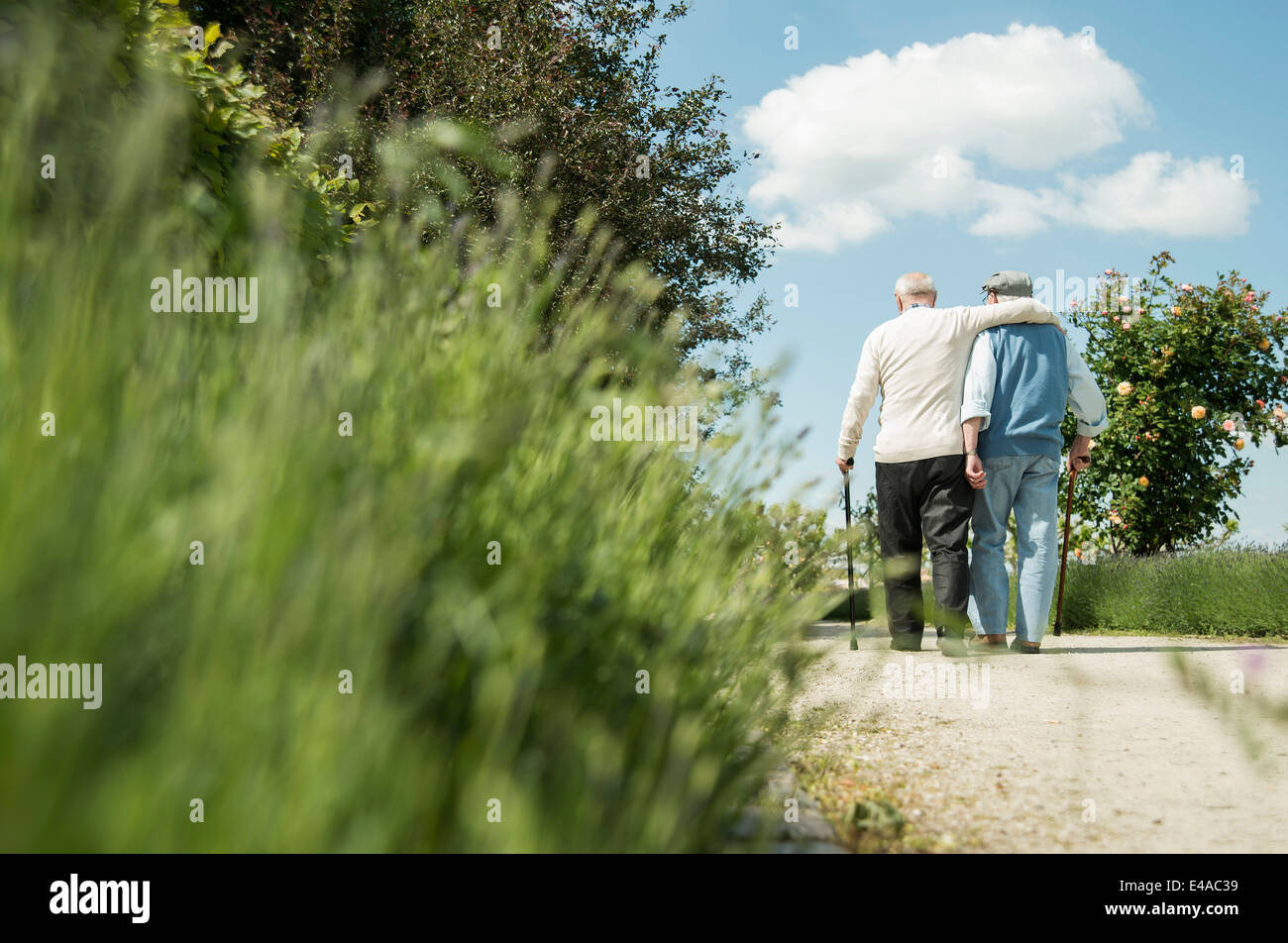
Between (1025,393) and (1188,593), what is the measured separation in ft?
17.3

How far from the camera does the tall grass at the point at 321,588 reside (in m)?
0.96

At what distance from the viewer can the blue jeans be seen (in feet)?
18.7

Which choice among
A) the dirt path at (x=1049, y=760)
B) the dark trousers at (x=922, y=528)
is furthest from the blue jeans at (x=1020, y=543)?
the dirt path at (x=1049, y=760)

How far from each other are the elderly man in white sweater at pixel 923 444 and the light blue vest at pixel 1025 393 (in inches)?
6.1

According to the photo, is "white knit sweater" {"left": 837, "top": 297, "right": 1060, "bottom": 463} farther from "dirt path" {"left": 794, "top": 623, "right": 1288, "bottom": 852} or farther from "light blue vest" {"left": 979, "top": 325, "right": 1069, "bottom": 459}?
"dirt path" {"left": 794, "top": 623, "right": 1288, "bottom": 852}

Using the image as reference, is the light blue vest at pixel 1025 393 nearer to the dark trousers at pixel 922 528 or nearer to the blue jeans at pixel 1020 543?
the blue jeans at pixel 1020 543

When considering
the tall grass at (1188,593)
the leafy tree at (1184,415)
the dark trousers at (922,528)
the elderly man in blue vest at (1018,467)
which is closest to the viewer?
the dark trousers at (922,528)

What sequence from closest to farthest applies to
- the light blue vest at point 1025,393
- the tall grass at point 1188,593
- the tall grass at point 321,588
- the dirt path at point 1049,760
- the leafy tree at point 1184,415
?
the tall grass at point 321,588
the dirt path at point 1049,760
the light blue vest at point 1025,393
the tall grass at point 1188,593
the leafy tree at point 1184,415

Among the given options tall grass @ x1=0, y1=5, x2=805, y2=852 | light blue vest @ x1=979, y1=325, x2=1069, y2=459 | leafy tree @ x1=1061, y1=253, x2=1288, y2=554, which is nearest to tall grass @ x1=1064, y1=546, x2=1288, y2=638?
leafy tree @ x1=1061, y1=253, x2=1288, y2=554

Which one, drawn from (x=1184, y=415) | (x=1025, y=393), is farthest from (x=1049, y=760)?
(x=1184, y=415)

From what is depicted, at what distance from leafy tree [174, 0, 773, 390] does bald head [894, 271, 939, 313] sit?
14.2 feet

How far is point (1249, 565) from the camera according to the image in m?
9.21

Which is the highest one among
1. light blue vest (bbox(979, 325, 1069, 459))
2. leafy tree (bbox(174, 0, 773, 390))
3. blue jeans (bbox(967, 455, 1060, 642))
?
leafy tree (bbox(174, 0, 773, 390))

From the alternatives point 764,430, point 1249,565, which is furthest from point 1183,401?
point 764,430
